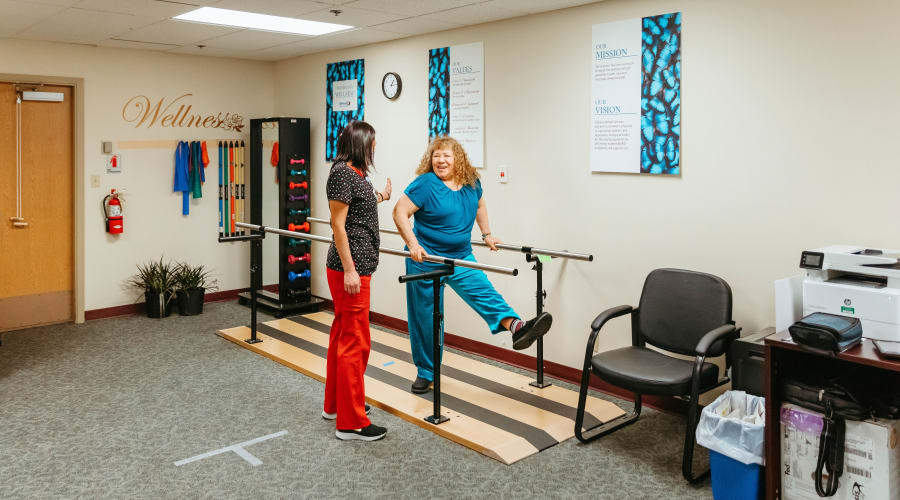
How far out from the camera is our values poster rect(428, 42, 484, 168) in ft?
15.9

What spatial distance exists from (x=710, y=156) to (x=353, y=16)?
7.89 ft

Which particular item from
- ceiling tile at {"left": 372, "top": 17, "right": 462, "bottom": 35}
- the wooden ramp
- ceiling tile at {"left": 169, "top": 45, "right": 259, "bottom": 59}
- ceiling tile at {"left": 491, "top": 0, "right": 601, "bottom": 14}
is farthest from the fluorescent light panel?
the wooden ramp

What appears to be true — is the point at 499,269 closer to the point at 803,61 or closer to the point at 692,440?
the point at 692,440

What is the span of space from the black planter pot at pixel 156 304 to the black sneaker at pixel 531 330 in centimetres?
376

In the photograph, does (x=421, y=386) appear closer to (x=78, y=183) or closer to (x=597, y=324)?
(x=597, y=324)

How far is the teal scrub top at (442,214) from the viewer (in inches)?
155

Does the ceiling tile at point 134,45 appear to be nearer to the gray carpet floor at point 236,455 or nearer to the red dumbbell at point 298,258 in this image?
the red dumbbell at point 298,258

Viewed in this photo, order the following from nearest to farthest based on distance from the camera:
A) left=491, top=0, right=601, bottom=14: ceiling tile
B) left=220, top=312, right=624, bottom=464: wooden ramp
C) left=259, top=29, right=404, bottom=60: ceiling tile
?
left=220, top=312, right=624, bottom=464: wooden ramp, left=491, top=0, right=601, bottom=14: ceiling tile, left=259, top=29, right=404, bottom=60: ceiling tile

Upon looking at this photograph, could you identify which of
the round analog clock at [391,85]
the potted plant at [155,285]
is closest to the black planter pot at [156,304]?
the potted plant at [155,285]

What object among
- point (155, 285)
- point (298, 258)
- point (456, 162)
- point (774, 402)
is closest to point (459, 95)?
point (456, 162)

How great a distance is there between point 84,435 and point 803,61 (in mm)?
3945

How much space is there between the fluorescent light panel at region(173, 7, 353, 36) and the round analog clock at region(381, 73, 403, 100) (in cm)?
60

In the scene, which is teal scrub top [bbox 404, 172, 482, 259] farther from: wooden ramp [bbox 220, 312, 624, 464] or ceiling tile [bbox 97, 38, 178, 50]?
ceiling tile [bbox 97, 38, 178, 50]

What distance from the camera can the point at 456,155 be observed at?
3990 mm
